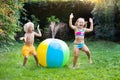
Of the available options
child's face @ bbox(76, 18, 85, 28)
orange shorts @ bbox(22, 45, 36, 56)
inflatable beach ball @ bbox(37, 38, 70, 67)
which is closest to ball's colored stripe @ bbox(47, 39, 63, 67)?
inflatable beach ball @ bbox(37, 38, 70, 67)

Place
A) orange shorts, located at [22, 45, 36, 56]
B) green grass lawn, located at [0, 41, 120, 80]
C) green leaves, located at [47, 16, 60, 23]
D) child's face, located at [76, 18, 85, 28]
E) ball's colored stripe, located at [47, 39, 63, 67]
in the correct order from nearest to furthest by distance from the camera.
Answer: green grass lawn, located at [0, 41, 120, 80] → ball's colored stripe, located at [47, 39, 63, 67] → orange shorts, located at [22, 45, 36, 56] → child's face, located at [76, 18, 85, 28] → green leaves, located at [47, 16, 60, 23]

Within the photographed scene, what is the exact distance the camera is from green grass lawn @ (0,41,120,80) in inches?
297

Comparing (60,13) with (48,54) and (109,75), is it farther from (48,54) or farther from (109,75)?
(109,75)

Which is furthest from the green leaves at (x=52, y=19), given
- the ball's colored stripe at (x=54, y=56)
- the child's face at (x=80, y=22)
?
the ball's colored stripe at (x=54, y=56)

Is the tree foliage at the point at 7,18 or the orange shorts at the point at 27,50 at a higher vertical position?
the tree foliage at the point at 7,18

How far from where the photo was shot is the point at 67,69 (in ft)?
27.7

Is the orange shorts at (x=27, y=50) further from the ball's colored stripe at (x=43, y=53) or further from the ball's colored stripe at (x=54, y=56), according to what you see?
the ball's colored stripe at (x=54, y=56)

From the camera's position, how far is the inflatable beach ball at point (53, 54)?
8.61 metres

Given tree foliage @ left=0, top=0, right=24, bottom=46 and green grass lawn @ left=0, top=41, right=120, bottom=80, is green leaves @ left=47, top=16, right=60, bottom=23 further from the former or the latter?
tree foliage @ left=0, top=0, right=24, bottom=46

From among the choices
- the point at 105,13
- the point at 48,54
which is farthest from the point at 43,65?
the point at 105,13

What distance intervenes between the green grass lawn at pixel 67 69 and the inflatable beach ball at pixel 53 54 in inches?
6.7

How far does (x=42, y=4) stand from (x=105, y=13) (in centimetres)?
279

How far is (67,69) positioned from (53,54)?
509mm

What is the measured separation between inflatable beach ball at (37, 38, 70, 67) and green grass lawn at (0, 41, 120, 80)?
17 centimetres
